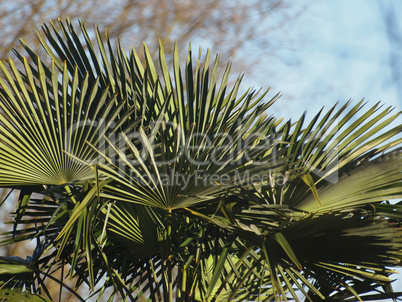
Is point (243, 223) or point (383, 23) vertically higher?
point (383, 23)

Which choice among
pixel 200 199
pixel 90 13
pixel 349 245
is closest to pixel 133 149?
pixel 200 199

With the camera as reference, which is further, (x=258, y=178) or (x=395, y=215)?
(x=258, y=178)

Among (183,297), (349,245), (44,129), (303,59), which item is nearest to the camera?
(349,245)

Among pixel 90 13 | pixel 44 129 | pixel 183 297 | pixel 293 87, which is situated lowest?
pixel 183 297

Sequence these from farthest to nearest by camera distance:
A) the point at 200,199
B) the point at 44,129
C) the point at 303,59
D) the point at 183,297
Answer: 1. the point at 303,59
2. the point at 183,297
3. the point at 44,129
4. the point at 200,199

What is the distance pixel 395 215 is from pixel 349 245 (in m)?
0.25

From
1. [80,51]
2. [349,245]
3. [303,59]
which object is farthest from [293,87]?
[349,245]

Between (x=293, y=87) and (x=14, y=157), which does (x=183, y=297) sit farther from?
(x=293, y=87)

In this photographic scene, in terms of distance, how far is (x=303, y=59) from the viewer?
381 inches

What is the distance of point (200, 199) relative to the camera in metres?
2.30

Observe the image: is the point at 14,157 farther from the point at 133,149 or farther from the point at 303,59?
the point at 303,59

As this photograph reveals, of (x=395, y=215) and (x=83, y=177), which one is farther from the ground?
(x=83, y=177)

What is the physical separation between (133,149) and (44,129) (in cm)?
59

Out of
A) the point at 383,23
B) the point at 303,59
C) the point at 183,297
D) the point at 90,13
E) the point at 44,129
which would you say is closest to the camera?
the point at 383,23
